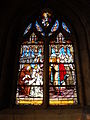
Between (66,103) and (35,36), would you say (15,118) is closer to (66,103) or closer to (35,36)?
(66,103)

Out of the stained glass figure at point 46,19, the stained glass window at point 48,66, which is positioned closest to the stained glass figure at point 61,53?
the stained glass window at point 48,66

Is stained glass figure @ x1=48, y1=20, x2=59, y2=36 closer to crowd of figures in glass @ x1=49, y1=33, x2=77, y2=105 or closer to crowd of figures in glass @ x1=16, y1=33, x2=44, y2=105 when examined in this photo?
crowd of figures in glass @ x1=49, y1=33, x2=77, y2=105

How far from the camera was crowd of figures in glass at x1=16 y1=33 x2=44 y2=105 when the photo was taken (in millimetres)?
4301

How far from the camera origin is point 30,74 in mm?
4641

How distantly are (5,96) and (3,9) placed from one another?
228 cm

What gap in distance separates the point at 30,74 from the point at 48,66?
45cm

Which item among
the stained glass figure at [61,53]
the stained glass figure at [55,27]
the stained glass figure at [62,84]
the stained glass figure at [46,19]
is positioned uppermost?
the stained glass figure at [46,19]

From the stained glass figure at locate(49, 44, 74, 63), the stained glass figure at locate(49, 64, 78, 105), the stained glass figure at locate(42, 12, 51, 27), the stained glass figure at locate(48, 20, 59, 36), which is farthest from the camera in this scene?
the stained glass figure at locate(42, 12, 51, 27)

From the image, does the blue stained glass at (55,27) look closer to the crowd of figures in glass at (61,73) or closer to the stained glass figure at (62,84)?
the crowd of figures in glass at (61,73)

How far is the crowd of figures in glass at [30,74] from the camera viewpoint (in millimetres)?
4301

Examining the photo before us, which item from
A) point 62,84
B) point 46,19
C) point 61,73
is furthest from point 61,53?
point 46,19

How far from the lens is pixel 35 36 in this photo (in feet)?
17.3

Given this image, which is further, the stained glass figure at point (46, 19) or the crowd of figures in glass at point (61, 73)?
the stained glass figure at point (46, 19)

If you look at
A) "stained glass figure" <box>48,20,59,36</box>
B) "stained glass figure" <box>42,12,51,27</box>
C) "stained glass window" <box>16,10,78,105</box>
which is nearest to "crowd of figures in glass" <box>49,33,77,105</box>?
"stained glass window" <box>16,10,78,105</box>
